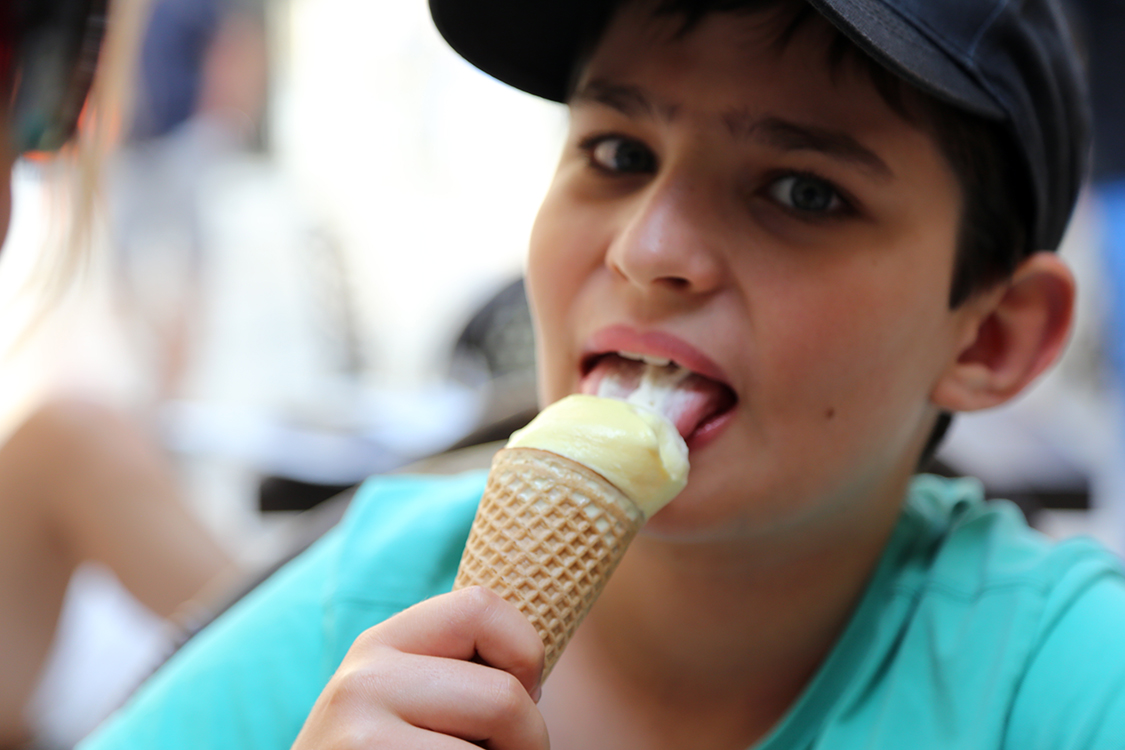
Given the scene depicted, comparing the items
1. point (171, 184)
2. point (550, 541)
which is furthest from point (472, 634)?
point (171, 184)

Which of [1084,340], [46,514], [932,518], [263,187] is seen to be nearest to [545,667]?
[932,518]

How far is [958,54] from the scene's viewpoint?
0.88 meters

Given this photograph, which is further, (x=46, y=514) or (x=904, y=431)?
(x=46, y=514)

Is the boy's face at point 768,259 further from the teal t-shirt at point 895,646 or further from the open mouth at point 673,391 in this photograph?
the teal t-shirt at point 895,646

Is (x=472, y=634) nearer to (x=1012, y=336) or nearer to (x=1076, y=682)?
(x=1076, y=682)

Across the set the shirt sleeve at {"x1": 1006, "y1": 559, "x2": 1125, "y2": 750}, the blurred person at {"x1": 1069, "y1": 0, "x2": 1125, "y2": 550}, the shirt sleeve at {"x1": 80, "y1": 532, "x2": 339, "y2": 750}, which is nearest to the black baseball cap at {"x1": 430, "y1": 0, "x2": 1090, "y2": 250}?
the shirt sleeve at {"x1": 1006, "y1": 559, "x2": 1125, "y2": 750}

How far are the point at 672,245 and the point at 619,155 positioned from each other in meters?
0.22

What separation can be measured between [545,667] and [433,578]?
435mm

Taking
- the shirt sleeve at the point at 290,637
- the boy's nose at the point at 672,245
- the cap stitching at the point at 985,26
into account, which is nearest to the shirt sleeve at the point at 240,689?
the shirt sleeve at the point at 290,637

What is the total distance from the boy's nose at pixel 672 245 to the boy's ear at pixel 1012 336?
39 cm

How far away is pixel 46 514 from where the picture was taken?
1.82 m

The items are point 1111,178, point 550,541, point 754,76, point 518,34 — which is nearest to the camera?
point 550,541

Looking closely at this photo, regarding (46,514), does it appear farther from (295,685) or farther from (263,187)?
(263,187)

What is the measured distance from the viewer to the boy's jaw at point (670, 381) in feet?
3.08
